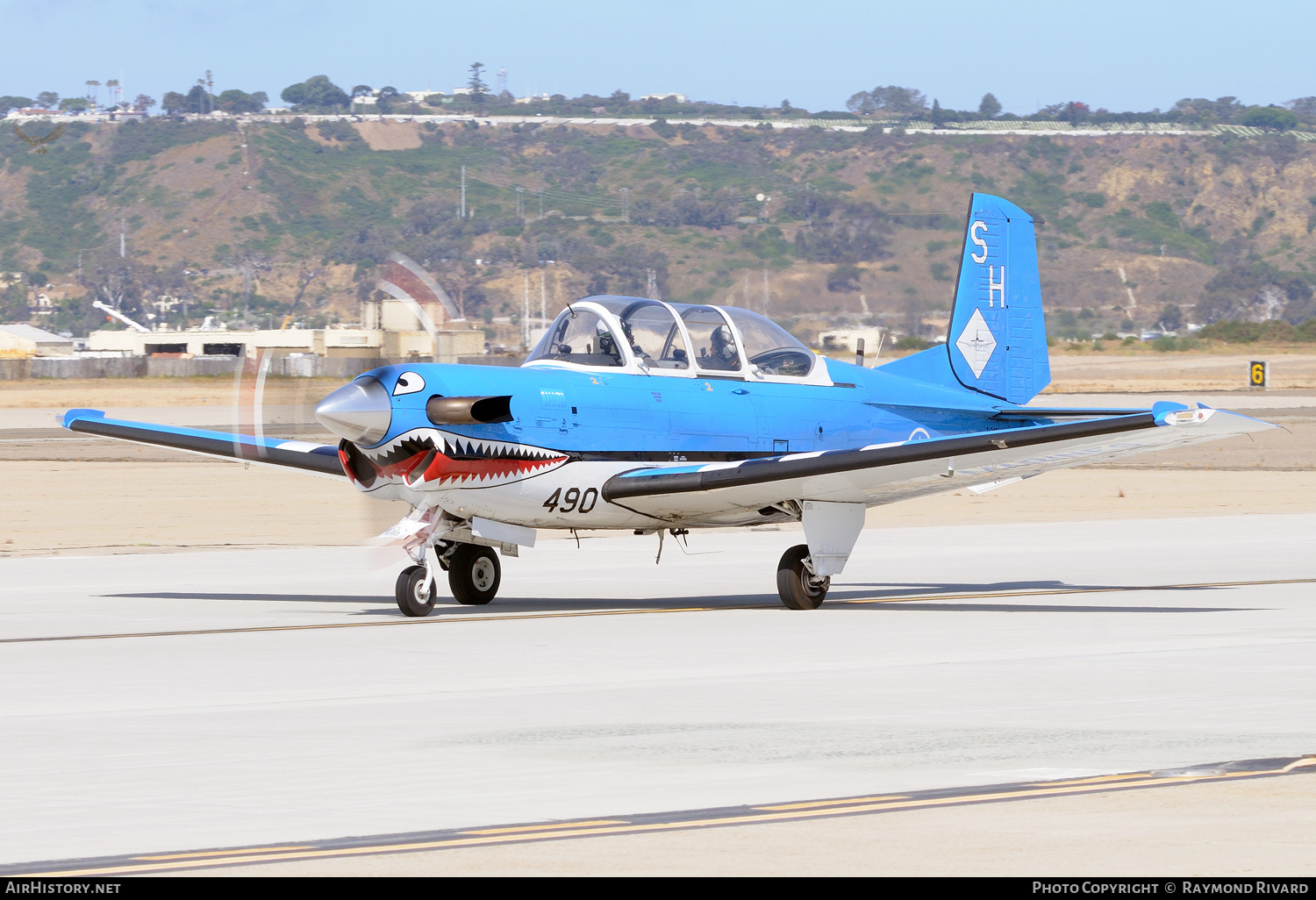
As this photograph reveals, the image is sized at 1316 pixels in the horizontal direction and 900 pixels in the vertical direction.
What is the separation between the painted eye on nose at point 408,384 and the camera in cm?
1573

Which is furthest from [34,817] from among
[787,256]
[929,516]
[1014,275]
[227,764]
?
[787,256]

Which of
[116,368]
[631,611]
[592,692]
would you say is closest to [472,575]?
[631,611]

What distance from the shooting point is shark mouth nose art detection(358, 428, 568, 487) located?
52.0ft

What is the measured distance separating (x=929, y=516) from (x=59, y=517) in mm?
14772

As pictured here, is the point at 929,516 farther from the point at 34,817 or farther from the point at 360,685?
the point at 34,817

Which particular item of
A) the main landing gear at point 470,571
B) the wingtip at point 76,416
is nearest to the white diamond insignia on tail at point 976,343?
the main landing gear at point 470,571

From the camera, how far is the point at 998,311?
2097cm

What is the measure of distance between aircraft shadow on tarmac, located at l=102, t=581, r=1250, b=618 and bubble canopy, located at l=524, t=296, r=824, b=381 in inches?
91.5

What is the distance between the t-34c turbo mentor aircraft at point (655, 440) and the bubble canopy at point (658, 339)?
0.06 feet

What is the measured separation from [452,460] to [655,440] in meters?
2.21

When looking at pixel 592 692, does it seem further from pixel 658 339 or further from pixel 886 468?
A: pixel 658 339

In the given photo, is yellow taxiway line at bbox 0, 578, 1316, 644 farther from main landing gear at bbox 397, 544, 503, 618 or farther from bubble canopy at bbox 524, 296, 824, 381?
bubble canopy at bbox 524, 296, 824, 381

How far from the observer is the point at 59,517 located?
29906 millimetres

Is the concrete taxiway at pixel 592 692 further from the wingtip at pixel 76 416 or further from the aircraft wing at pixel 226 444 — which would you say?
the wingtip at pixel 76 416
